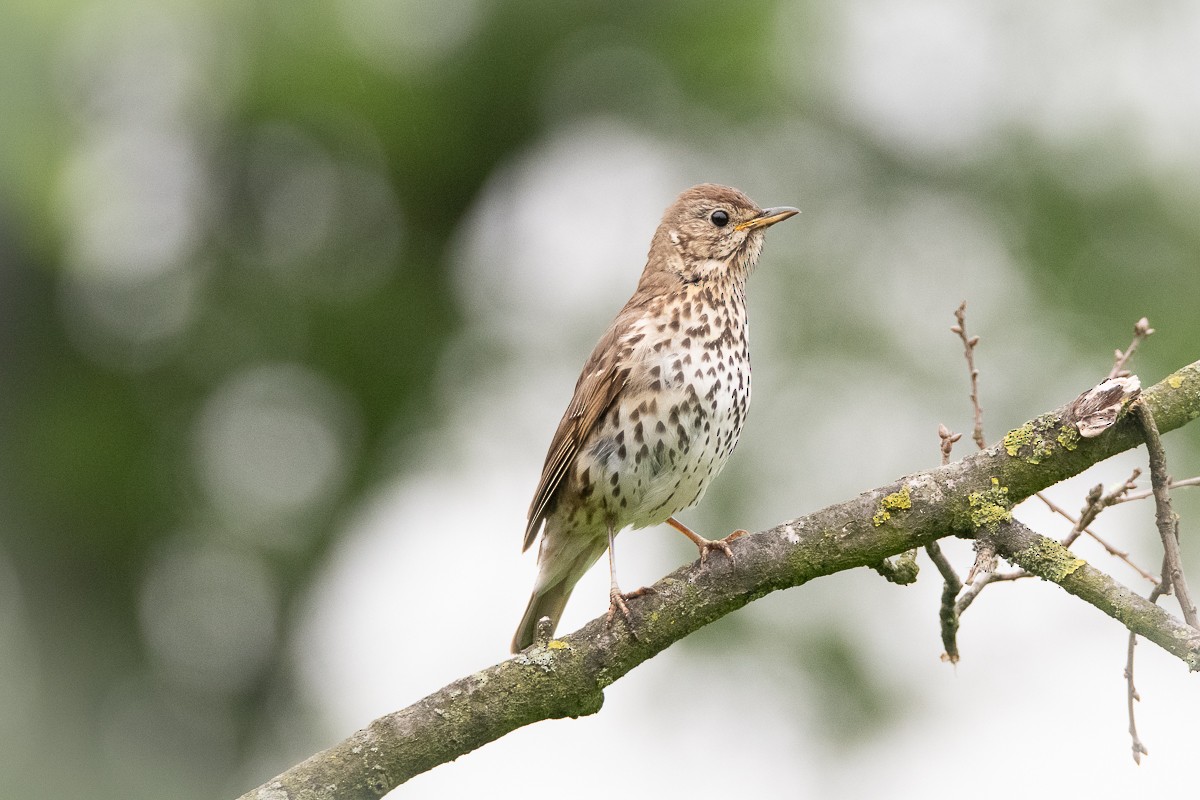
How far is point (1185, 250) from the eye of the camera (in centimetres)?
948

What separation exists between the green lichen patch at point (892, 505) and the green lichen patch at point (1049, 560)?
1.03ft

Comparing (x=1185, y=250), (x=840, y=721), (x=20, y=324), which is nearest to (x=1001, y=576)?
(x=840, y=721)

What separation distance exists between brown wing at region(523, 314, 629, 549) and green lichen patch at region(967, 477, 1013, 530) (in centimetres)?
183

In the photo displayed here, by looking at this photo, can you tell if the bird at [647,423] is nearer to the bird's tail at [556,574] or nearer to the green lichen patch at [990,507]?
the bird's tail at [556,574]

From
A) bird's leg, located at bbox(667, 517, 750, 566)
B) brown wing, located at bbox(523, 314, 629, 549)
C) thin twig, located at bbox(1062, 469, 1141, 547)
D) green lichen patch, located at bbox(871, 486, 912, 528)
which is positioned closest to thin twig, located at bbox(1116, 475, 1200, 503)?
thin twig, located at bbox(1062, 469, 1141, 547)

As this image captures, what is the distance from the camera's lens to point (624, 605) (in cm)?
370

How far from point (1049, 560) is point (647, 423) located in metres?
1.90

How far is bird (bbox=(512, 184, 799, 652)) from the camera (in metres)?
4.91

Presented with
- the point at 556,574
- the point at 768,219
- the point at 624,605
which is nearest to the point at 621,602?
the point at 624,605

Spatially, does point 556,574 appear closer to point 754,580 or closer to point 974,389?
point 754,580

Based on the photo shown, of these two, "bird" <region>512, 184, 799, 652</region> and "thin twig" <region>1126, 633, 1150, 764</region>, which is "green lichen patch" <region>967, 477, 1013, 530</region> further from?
"bird" <region>512, 184, 799, 652</region>

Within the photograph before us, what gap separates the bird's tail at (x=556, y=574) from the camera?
533 centimetres

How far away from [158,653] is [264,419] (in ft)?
Result: 6.06

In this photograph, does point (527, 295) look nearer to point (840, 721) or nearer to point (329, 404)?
point (329, 404)
